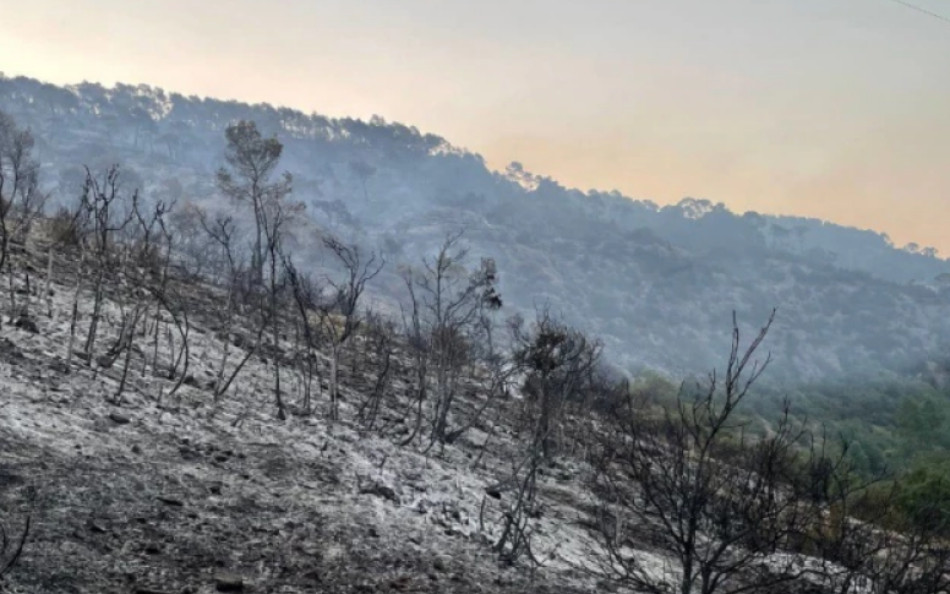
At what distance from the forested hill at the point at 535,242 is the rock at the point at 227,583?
73.0 metres

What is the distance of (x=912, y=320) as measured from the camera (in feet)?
371

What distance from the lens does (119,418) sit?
7328mm

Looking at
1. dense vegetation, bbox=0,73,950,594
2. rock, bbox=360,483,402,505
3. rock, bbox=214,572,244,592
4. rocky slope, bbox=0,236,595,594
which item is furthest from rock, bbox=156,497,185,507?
dense vegetation, bbox=0,73,950,594

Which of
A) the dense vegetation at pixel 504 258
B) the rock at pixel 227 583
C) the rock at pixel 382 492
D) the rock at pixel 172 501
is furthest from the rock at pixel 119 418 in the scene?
the dense vegetation at pixel 504 258

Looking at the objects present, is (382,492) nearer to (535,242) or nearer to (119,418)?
(119,418)

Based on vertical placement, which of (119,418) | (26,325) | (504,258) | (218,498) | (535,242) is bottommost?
(218,498)

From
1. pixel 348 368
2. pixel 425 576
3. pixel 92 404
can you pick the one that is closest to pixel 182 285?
pixel 348 368

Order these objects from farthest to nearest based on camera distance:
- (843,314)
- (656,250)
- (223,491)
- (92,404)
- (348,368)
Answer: (656,250) < (843,314) < (348,368) < (92,404) < (223,491)

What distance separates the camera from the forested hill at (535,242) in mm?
95000

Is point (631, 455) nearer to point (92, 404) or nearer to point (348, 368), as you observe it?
point (92, 404)

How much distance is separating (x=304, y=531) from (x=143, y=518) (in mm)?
1351

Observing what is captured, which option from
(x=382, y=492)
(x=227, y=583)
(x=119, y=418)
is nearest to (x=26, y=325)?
(x=119, y=418)

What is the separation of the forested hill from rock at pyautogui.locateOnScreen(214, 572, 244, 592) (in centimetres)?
7296

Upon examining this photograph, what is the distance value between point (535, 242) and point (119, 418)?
357 ft
